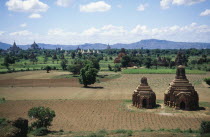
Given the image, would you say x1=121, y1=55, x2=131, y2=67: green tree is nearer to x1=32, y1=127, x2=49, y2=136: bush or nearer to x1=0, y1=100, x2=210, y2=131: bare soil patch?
x1=0, y1=100, x2=210, y2=131: bare soil patch

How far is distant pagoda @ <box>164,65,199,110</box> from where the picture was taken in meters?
38.9

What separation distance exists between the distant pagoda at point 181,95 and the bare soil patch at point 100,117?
10.7ft

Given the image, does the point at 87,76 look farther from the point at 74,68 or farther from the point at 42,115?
the point at 42,115

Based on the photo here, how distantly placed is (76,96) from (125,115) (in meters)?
18.7

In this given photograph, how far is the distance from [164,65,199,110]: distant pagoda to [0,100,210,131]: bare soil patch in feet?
10.7

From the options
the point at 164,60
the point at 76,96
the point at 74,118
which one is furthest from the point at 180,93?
the point at 164,60

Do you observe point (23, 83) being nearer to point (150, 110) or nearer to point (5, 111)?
point (5, 111)

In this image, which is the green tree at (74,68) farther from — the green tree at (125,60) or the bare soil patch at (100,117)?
the bare soil patch at (100,117)

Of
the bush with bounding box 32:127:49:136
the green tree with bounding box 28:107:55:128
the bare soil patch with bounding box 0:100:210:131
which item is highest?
the green tree with bounding box 28:107:55:128

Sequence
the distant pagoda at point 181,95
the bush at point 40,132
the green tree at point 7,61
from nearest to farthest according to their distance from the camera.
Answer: the bush at point 40,132
the distant pagoda at point 181,95
the green tree at point 7,61

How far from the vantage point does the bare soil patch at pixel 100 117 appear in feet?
103

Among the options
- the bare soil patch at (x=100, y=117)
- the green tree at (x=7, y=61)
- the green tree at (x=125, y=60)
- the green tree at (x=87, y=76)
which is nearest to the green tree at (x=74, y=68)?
the green tree at (x=87, y=76)

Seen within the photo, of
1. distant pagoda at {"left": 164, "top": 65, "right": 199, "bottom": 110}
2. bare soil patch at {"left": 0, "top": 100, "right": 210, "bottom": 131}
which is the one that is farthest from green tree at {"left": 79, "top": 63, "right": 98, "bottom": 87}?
distant pagoda at {"left": 164, "top": 65, "right": 199, "bottom": 110}

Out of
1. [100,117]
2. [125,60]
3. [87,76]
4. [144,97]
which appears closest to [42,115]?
[100,117]
